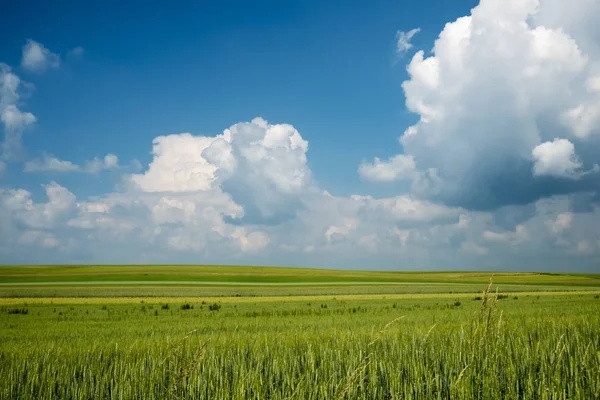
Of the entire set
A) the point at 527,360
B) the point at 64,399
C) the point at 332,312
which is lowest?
the point at 332,312

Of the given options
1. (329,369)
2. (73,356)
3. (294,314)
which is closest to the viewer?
(329,369)

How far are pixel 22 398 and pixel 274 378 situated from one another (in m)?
3.78

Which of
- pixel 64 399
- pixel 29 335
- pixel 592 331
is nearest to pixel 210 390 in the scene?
pixel 64 399

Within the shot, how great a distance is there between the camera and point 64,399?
23.1ft

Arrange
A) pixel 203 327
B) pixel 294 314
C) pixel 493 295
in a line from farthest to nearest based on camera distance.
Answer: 1. pixel 294 314
2. pixel 203 327
3. pixel 493 295

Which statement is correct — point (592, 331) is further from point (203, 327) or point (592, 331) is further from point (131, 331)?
point (131, 331)

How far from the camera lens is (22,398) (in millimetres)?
6930

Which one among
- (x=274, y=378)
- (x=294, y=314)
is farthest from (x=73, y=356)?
(x=294, y=314)

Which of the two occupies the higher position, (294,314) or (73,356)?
(73,356)

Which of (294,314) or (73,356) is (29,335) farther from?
(294,314)

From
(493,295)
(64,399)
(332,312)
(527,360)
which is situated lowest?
(332,312)

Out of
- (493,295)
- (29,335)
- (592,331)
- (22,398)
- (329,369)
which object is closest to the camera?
(493,295)

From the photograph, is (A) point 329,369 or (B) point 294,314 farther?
(B) point 294,314

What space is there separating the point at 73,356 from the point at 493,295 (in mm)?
8171
